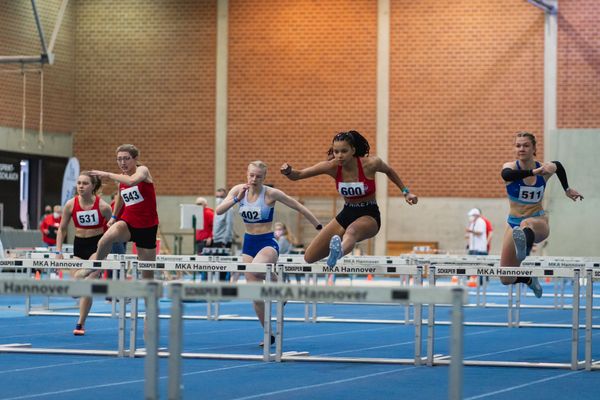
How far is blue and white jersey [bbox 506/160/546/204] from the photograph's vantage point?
11.6m

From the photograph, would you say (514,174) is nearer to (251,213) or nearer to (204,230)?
(251,213)

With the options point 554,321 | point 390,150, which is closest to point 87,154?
point 390,150

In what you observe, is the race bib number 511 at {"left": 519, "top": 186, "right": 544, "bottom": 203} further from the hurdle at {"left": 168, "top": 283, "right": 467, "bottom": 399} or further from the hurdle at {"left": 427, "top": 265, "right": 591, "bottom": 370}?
the hurdle at {"left": 168, "top": 283, "right": 467, "bottom": 399}

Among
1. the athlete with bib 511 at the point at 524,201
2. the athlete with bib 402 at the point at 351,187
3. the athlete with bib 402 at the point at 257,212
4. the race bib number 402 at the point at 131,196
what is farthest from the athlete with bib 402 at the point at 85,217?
the athlete with bib 511 at the point at 524,201

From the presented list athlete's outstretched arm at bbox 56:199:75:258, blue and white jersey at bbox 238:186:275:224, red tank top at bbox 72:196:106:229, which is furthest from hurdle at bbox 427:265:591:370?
athlete's outstretched arm at bbox 56:199:75:258

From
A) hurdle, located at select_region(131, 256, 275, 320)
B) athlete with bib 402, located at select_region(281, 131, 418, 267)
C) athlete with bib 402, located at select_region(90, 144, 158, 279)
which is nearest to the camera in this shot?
athlete with bib 402, located at select_region(281, 131, 418, 267)

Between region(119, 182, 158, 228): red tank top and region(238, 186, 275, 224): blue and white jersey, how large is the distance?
92 cm

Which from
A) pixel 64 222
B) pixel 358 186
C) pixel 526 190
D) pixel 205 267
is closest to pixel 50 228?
pixel 64 222

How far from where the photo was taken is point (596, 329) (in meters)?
15.1

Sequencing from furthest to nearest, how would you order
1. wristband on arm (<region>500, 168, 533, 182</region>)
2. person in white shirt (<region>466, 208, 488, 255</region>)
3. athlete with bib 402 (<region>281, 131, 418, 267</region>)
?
person in white shirt (<region>466, 208, 488, 255</region>)
wristband on arm (<region>500, 168, 533, 182</region>)
athlete with bib 402 (<region>281, 131, 418, 267</region>)

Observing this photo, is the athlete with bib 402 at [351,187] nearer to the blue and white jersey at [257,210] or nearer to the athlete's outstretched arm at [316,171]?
the athlete's outstretched arm at [316,171]

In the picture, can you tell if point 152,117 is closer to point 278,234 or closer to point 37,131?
point 37,131

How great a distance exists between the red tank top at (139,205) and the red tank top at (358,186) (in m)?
2.09

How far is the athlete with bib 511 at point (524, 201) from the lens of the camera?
11336 mm
